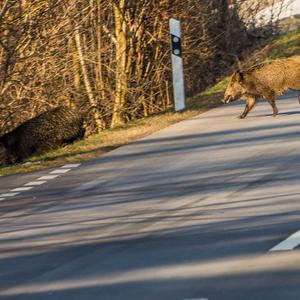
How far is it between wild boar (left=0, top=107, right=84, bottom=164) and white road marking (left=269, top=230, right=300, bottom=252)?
34.0 feet

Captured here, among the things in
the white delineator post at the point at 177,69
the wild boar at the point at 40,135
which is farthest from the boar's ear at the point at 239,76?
the wild boar at the point at 40,135

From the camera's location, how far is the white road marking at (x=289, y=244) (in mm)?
8828

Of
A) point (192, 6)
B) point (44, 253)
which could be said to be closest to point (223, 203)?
point (44, 253)

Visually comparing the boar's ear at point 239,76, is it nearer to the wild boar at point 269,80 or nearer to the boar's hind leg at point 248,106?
the wild boar at point 269,80

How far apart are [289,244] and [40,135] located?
1101 cm

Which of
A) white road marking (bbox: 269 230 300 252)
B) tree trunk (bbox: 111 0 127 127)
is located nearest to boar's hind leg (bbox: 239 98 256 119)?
tree trunk (bbox: 111 0 127 127)

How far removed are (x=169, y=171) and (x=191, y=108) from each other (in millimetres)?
6160

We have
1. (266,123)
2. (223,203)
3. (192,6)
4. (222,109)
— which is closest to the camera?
(223,203)

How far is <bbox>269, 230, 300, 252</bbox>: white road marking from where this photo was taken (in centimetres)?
883

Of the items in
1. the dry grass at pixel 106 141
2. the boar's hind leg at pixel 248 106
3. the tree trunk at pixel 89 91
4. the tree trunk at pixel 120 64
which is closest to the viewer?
the dry grass at pixel 106 141

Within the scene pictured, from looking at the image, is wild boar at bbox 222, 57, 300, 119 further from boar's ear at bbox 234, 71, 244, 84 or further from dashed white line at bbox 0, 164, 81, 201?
dashed white line at bbox 0, 164, 81, 201

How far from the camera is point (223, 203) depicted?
37.9 feet

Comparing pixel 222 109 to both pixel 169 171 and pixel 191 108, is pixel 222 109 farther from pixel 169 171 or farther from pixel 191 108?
pixel 169 171

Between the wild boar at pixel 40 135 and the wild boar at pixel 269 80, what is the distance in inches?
129
